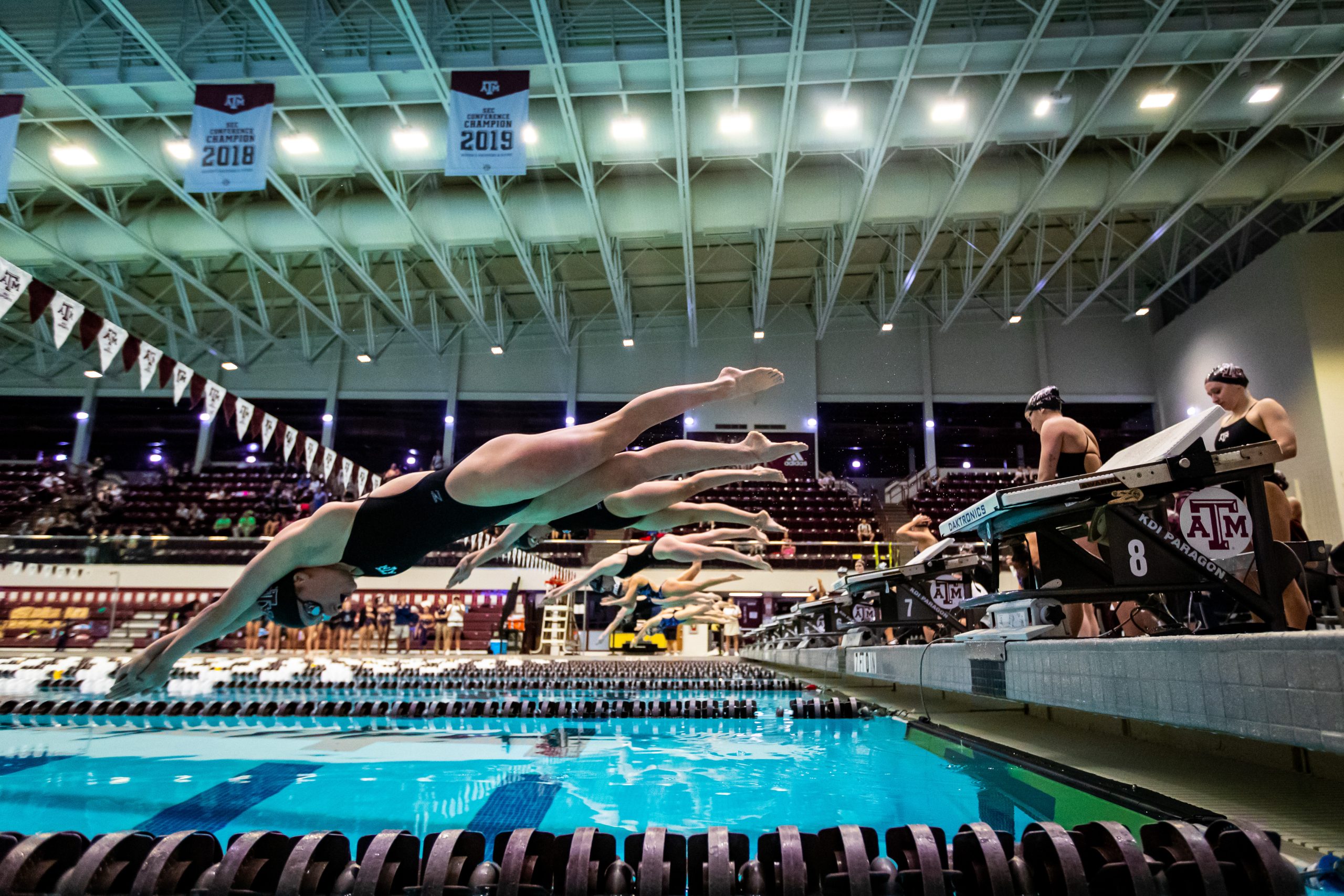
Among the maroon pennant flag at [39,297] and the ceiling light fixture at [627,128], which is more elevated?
the ceiling light fixture at [627,128]

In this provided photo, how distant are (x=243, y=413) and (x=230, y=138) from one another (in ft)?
18.5

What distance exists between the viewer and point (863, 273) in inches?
806

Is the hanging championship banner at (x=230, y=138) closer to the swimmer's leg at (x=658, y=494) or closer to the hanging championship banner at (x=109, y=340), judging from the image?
the hanging championship banner at (x=109, y=340)

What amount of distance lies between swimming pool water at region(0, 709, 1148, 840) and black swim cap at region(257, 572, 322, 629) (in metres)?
0.59

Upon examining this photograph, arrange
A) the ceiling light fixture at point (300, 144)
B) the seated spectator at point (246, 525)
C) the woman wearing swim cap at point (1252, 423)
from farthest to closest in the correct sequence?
the seated spectator at point (246, 525)
the ceiling light fixture at point (300, 144)
the woman wearing swim cap at point (1252, 423)

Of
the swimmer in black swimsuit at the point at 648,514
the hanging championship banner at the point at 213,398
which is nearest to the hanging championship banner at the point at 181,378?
the hanging championship banner at the point at 213,398

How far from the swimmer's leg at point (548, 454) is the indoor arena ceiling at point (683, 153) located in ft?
28.1

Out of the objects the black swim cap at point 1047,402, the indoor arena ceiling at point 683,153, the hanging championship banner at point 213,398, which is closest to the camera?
the black swim cap at point 1047,402

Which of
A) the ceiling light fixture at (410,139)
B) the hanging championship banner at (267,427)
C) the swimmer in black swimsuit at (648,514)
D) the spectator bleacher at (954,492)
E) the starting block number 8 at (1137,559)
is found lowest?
the starting block number 8 at (1137,559)

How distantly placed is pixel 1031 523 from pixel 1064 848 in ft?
6.06

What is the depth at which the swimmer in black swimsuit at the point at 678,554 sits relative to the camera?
246 inches

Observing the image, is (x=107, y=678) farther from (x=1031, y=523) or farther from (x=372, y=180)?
(x=372, y=180)

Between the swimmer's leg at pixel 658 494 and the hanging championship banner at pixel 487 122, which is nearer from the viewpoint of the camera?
the swimmer's leg at pixel 658 494

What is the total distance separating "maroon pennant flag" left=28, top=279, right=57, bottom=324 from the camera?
8555mm
